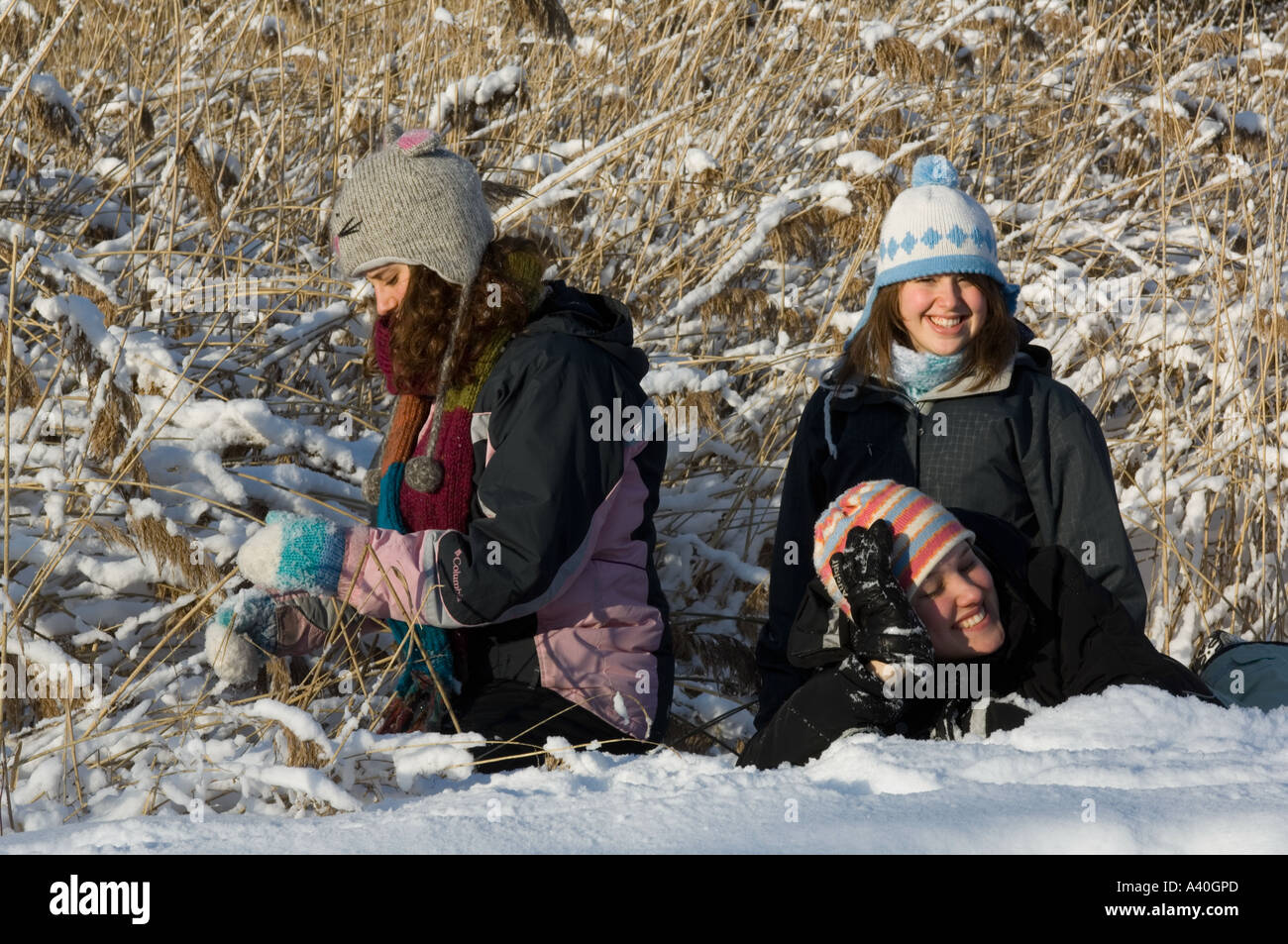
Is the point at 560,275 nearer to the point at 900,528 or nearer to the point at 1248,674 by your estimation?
the point at 900,528

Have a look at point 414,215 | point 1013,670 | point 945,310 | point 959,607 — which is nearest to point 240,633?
point 414,215

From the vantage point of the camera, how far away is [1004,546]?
7.73 feet

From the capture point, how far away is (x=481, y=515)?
2.37m

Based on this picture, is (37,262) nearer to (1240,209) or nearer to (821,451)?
(821,451)

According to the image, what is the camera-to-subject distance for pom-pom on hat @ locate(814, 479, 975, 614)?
208 centimetres

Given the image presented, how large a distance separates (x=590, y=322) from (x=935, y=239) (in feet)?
2.21

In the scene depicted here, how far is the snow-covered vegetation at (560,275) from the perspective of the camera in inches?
92.0

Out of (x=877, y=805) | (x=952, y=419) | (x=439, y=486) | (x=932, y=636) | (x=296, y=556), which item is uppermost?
(x=952, y=419)

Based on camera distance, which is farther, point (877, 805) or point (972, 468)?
point (972, 468)

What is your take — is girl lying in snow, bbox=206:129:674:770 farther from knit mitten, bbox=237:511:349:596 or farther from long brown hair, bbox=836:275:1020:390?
long brown hair, bbox=836:275:1020:390

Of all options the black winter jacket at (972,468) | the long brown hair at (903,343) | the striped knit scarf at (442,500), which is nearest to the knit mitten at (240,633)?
the striped knit scarf at (442,500)

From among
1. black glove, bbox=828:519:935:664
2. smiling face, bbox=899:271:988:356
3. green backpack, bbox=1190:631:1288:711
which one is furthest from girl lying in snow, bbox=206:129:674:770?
green backpack, bbox=1190:631:1288:711

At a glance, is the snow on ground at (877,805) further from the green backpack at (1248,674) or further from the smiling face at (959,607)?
the green backpack at (1248,674)

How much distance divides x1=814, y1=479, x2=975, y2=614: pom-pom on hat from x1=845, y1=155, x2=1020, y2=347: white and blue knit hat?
56 centimetres
